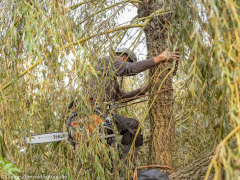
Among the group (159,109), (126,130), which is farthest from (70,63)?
(126,130)

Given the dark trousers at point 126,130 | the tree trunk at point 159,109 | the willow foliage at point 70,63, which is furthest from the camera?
the dark trousers at point 126,130

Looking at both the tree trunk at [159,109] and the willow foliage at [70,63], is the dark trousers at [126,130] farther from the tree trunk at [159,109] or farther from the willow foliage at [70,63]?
the willow foliage at [70,63]

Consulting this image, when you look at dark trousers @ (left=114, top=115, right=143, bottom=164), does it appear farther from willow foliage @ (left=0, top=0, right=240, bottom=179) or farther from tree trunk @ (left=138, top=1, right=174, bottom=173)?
willow foliage @ (left=0, top=0, right=240, bottom=179)

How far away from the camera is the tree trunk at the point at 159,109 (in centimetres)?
298

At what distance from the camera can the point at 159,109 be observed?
120 inches

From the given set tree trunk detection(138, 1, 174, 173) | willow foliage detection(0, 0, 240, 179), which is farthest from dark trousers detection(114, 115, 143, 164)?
willow foliage detection(0, 0, 240, 179)

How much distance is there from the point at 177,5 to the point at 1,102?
1.51 metres

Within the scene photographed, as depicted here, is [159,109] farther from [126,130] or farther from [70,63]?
[70,63]

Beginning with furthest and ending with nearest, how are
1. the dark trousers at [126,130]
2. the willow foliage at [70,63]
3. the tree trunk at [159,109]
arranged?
the dark trousers at [126,130]
the tree trunk at [159,109]
the willow foliage at [70,63]

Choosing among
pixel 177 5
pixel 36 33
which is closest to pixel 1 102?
pixel 36 33

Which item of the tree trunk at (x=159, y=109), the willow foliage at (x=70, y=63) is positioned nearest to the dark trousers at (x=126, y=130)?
the tree trunk at (x=159, y=109)

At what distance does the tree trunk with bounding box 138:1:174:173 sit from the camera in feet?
9.78

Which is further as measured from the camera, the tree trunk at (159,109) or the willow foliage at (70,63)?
the tree trunk at (159,109)

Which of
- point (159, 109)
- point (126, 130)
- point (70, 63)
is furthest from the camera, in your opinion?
point (126, 130)
